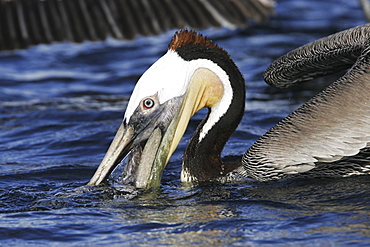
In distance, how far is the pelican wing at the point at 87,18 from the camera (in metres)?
6.44

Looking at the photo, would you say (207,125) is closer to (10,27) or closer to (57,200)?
(57,200)

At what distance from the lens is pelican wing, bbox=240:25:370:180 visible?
4.37 metres

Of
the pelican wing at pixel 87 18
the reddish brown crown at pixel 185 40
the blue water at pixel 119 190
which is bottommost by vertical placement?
the blue water at pixel 119 190

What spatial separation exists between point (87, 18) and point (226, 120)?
2.18 metres

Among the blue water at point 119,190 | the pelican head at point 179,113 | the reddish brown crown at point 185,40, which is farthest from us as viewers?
the reddish brown crown at point 185,40

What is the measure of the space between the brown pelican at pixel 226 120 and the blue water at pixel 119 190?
15cm

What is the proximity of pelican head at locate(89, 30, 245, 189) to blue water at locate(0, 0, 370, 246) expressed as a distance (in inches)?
6.2

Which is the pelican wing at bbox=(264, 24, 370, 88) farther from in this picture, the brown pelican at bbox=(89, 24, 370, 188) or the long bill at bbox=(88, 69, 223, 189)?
the long bill at bbox=(88, 69, 223, 189)

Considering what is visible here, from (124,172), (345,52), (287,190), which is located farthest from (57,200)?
(345,52)

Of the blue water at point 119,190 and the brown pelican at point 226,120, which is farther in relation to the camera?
the brown pelican at point 226,120

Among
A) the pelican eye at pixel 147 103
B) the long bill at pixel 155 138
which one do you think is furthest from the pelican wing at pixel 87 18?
the pelican eye at pixel 147 103

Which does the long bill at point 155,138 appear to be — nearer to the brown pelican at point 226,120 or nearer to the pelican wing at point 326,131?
the brown pelican at point 226,120

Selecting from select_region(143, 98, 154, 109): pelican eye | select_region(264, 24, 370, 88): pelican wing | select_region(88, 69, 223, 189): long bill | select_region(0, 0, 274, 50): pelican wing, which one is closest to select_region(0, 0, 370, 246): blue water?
select_region(88, 69, 223, 189): long bill

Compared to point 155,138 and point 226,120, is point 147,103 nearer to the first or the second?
point 155,138
